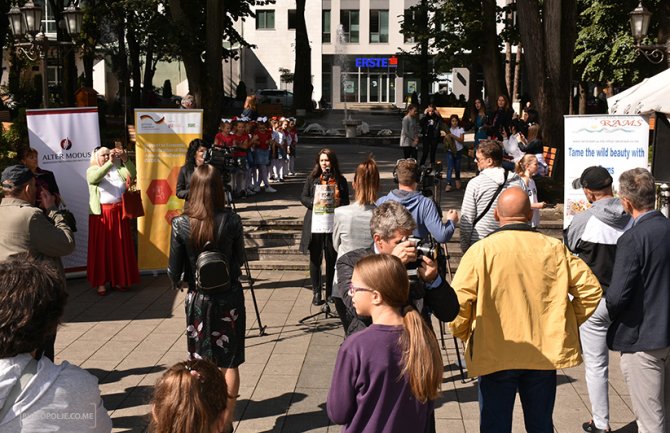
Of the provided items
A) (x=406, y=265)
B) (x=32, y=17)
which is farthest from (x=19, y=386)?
(x=32, y=17)

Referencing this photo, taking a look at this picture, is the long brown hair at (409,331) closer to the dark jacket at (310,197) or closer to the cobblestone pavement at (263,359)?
the cobblestone pavement at (263,359)

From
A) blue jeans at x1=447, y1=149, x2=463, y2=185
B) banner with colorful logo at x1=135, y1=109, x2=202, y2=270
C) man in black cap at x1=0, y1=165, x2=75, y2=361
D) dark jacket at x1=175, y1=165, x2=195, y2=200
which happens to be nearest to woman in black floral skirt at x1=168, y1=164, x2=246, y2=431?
man in black cap at x1=0, y1=165, x2=75, y2=361

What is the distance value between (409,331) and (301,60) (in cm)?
4405

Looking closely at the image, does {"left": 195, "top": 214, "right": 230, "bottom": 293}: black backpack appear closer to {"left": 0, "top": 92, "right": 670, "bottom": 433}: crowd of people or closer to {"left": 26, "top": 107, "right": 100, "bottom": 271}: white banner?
{"left": 0, "top": 92, "right": 670, "bottom": 433}: crowd of people

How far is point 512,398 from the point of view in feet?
16.5

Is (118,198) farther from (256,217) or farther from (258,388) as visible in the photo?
(258,388)

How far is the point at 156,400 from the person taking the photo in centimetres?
308

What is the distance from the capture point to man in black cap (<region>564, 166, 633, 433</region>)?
6.43 meters

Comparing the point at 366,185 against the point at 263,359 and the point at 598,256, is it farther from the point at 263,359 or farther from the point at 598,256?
the point at 263,359

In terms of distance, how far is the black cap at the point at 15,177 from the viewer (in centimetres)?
598

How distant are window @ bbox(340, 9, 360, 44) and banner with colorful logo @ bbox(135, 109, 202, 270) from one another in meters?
61.3

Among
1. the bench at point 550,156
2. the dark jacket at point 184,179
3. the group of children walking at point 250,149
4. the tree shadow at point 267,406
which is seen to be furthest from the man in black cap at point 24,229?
the bench at point 550,156

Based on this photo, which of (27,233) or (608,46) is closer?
(27,233)

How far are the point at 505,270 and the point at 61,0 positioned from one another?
111ft
